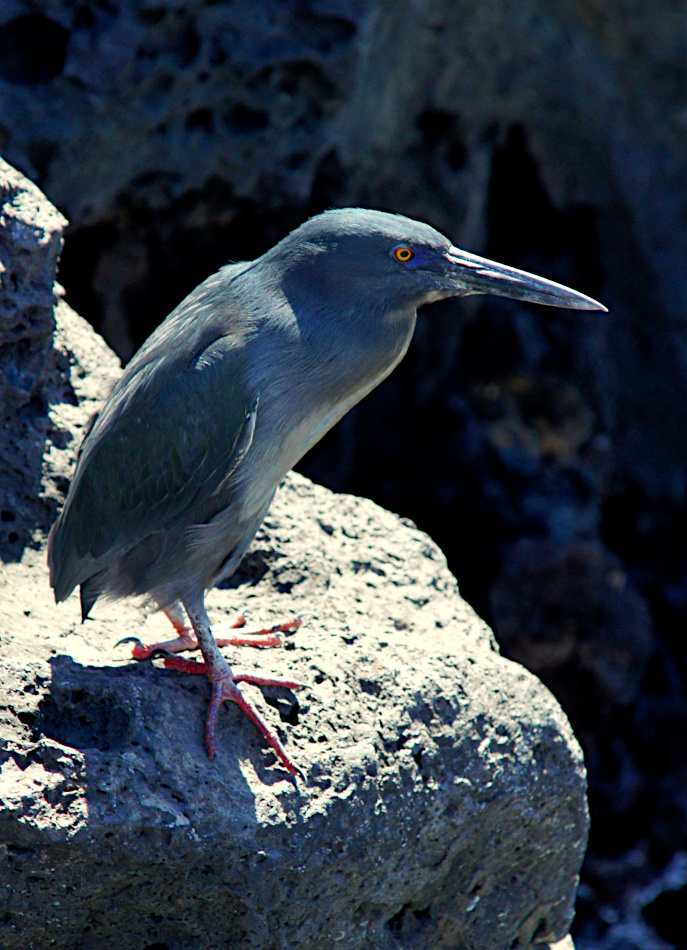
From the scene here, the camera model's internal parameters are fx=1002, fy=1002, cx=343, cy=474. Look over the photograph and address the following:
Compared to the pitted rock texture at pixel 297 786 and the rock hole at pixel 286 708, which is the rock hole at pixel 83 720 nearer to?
the pitted rock texture at pixel 297 786

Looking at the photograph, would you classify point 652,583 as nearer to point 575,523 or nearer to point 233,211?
point 575,523

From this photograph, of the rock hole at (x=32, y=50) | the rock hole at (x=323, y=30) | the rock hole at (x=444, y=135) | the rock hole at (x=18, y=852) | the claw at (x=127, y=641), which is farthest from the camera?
the rock hole at (x=444, y=135)

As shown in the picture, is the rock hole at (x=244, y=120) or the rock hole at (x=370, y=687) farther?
the rock hole at (x=244, y=120)

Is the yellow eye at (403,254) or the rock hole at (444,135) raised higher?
the rock hole at (444,135)

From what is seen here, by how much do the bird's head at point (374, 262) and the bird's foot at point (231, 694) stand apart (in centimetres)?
113

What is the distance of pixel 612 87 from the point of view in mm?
6727

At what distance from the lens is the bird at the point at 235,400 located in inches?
111

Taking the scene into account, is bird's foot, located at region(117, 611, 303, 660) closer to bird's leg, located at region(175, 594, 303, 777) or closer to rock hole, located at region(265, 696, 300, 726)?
bird's leg, located at region(175, 594, 303, 777)

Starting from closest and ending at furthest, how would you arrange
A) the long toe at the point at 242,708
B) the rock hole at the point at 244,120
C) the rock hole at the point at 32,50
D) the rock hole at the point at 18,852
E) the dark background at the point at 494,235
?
the rock hole at the point at 18,852, the long toe at the point at 242,708, the rock hole at the point at 32,50, the dark background at the point at 494,235, the rock hole at the point at 244,120

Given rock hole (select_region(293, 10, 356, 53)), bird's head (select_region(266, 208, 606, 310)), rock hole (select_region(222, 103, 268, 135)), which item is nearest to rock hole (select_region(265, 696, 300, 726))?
bird's head (select_region(266, 208, 606, 310))

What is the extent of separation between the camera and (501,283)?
298 cm

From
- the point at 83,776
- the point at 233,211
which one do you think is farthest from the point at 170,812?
the point at 233,211

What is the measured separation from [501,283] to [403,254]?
12.5 inches

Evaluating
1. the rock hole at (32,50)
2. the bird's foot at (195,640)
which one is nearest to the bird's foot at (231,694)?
the bird's foot at (195,640)
